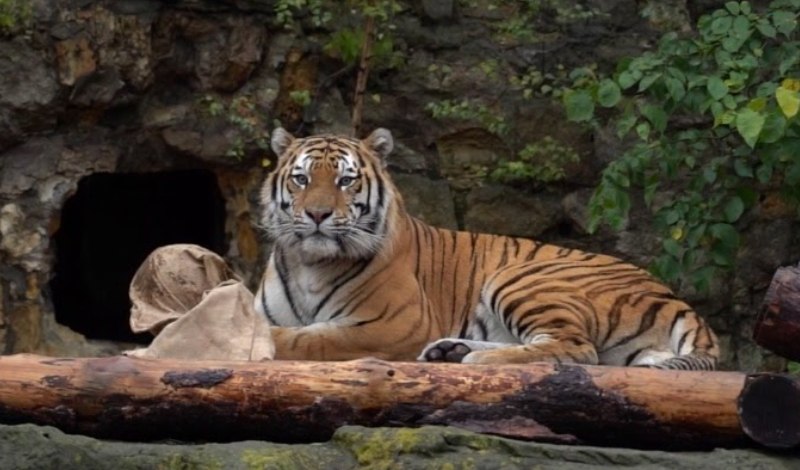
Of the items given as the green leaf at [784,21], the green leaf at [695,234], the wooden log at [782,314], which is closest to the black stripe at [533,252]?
the green leaf at [695,234]

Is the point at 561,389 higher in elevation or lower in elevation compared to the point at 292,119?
lower

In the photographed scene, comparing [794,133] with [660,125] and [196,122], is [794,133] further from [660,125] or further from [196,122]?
[196,122]

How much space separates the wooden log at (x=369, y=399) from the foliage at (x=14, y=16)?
3.58 m

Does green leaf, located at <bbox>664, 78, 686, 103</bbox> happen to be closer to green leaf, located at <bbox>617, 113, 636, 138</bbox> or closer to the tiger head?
green leaf, located at <bbox>617, 113, 636, 138</bbox>

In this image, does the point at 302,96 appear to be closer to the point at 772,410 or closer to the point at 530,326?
the point at 530,326

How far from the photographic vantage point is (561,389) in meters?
4.19

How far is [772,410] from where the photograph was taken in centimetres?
410

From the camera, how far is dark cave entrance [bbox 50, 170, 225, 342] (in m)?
9.12

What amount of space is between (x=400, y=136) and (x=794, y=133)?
247 centimetres

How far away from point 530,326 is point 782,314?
6.15 ft

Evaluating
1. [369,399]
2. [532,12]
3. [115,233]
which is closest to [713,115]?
[532,12]

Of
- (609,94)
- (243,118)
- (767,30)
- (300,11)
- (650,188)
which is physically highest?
(300,11)

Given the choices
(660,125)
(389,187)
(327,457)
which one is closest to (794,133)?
(660,125)

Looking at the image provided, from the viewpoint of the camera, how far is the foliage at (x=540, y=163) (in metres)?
7.99
